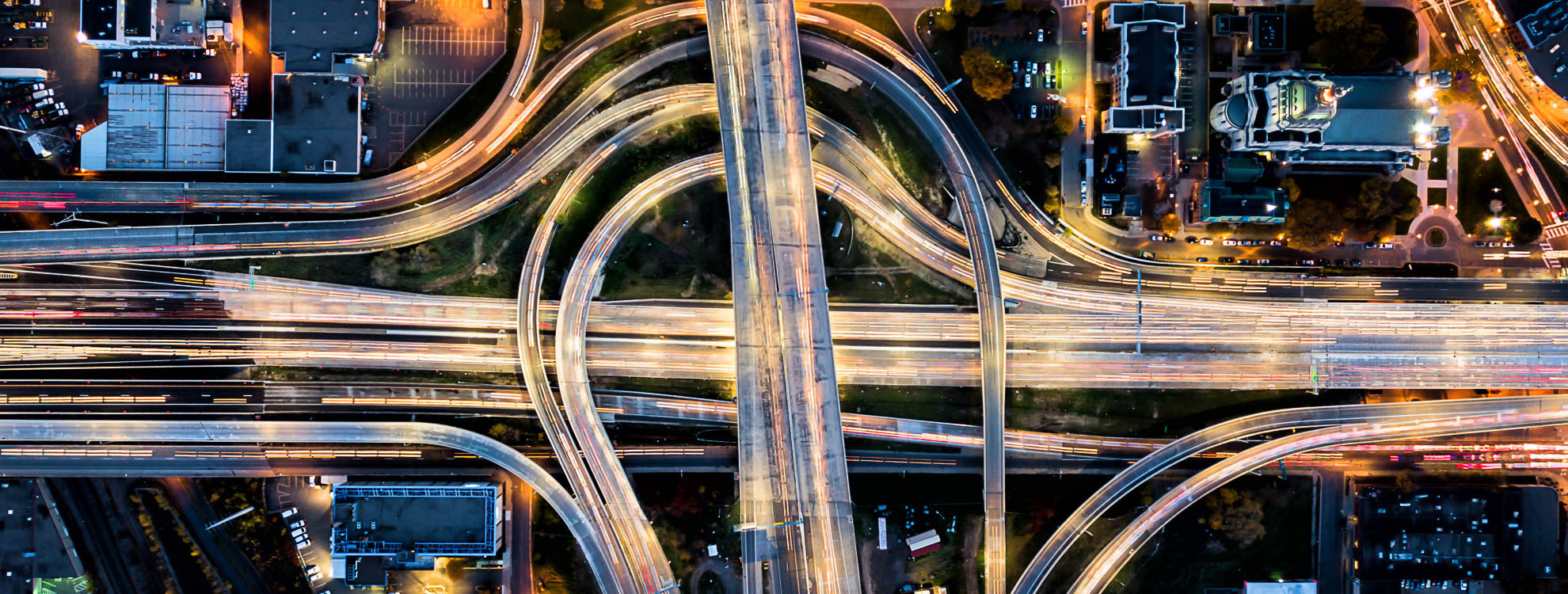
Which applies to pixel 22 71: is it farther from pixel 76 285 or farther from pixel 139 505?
pixel 139 505

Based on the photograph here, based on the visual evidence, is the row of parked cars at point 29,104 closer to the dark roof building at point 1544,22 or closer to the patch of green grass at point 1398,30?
the patch of green grass at point 1398,30

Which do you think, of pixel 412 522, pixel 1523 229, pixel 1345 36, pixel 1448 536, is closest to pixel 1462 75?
pixel 1345 36

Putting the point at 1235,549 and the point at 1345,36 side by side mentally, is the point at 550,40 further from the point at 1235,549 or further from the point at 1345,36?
the point at 1235,549

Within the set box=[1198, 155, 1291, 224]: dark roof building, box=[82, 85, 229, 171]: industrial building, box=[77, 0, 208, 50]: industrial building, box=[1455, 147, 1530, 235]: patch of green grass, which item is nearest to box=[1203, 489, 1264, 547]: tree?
box=[1198, 155, 1291, 224]: dark roof building

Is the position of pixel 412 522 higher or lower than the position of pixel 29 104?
lower

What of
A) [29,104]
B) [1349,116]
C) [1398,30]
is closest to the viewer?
[1349,116]

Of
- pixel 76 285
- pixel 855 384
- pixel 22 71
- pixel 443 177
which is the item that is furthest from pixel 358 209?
pixel 855 384

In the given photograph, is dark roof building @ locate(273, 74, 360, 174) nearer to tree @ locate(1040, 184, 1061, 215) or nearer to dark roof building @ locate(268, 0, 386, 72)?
dark roof building @ locate(268, 0, 386, 72)
